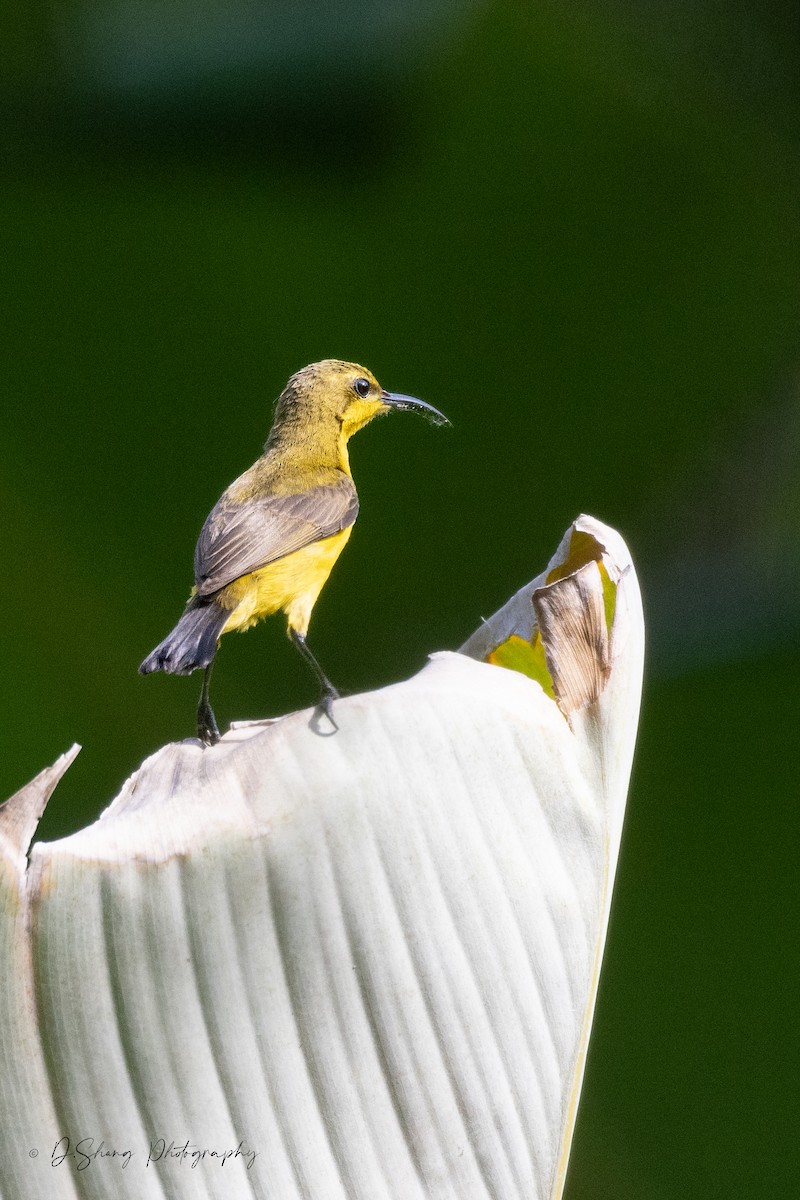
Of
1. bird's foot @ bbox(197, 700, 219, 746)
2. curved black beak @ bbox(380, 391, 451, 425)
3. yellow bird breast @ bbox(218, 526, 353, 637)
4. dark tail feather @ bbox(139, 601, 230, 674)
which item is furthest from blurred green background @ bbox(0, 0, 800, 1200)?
dark tail feather @ bbox(139, 601, 230, 674)

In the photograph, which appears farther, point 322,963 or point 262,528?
point 262,528

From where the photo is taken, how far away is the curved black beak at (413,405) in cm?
217

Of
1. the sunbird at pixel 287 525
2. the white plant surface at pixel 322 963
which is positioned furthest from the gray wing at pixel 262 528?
the white plant surface at pixel 322 963

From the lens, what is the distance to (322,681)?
1.63m

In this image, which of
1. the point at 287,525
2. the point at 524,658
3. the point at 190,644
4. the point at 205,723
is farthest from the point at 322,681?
the point at 524,658

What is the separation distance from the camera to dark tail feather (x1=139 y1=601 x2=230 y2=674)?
1.51 metres

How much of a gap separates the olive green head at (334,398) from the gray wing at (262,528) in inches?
8.4

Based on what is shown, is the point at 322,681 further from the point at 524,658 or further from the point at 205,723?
the point at 524,658

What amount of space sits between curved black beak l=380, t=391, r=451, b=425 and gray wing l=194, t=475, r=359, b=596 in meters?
0.20

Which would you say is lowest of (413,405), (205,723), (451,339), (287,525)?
(205,723)

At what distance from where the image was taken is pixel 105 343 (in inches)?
84.0

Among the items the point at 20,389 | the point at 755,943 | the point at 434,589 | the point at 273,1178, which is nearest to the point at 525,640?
Answer: the point at 273,1178

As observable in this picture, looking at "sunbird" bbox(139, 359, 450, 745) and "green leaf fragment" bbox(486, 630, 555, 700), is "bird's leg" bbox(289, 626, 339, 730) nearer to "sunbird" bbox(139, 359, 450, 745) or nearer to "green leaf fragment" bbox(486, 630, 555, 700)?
"sunbird" bbox(139, 359, 450, 745)

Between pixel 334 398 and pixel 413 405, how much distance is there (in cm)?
16
